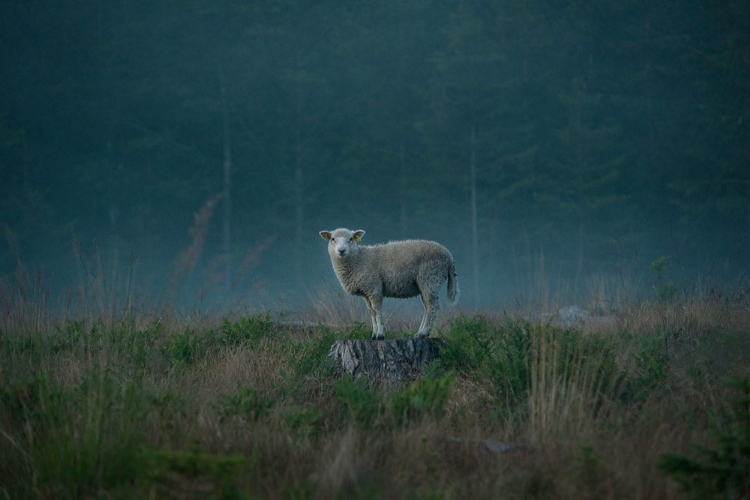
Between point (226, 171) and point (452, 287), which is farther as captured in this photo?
point (226, 171)

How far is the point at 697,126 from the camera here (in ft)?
105

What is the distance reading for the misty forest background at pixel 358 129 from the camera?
30.8 meters

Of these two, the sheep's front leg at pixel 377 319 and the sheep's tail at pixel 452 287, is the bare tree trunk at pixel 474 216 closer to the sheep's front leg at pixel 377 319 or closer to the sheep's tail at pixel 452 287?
the sheep's tail at pixel 452 287

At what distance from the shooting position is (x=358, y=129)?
111 feet

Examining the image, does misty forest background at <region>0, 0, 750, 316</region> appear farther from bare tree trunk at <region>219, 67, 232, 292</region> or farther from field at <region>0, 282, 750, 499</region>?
Result: field at <region>0, 282, 750, 499</region>

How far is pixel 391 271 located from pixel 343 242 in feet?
2.34

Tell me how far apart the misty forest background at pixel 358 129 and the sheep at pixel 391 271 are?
71.0 ft

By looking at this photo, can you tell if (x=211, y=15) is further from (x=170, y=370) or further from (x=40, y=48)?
(x=170, y=370)

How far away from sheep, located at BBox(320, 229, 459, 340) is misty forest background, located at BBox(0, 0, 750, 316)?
21.6m

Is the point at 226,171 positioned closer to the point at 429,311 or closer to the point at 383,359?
the point at 429,311

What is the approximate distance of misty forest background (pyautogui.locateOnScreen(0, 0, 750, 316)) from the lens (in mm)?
30750

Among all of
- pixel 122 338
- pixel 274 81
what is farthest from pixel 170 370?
pixel 274 81

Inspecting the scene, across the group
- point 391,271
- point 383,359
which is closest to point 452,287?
point 391,271

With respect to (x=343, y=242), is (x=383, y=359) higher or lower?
lower
